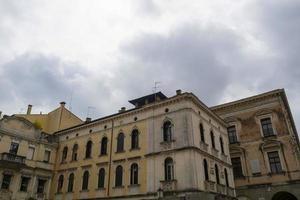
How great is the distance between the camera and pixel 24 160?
2891 centimetres

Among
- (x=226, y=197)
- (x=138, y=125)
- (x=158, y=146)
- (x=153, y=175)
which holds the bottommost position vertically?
(x=226, y=197)

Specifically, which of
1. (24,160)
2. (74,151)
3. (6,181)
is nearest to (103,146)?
(74,151)

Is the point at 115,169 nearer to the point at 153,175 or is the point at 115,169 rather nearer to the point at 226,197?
the point at 153,175

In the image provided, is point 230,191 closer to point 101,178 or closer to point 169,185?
point 169,185

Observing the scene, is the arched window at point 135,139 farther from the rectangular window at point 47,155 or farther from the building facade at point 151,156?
the rectangular window at point 47,155

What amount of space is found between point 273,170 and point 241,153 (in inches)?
143

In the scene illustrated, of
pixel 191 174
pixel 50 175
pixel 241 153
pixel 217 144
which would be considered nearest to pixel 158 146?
pixel 191 174

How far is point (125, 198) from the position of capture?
80.0 ft

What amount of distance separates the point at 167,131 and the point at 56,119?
61.4ft

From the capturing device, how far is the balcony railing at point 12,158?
2722cm

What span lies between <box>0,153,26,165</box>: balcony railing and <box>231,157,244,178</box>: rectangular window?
22351mm

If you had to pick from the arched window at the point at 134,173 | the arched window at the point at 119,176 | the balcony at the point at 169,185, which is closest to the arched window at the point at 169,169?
the balcony at the point at 169,185

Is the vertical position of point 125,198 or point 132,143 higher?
point 132,143

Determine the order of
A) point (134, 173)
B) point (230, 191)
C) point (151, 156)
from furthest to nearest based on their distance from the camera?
point (230, 191), point (134, 173), point (151, 156)
